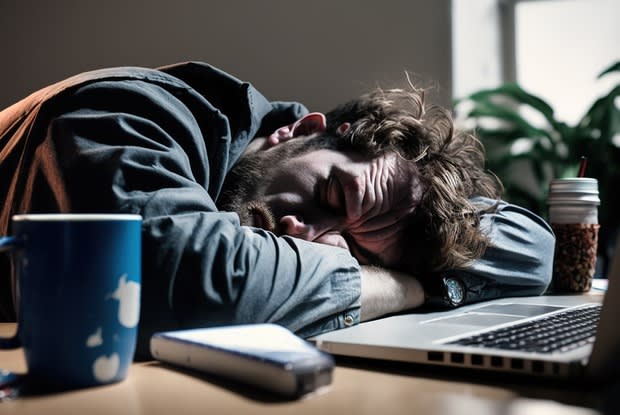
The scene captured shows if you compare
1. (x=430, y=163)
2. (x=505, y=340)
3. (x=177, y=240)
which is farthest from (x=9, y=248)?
(x=430, y=163)

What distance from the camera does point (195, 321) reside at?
625mm

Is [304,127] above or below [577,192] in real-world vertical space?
above

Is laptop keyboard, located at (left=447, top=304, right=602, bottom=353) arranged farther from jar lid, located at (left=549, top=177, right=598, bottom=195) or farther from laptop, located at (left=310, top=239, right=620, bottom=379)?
jar lid, located at (left=549, top=177, right=598, bottom=195)

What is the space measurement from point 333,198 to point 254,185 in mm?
134

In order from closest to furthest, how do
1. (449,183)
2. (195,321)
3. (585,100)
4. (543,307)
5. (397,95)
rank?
(195,321) < (543,307) < (449,183) < (397,95) < (585,100)

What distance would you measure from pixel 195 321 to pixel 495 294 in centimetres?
59

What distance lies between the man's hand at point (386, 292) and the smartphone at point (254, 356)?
0.25 metres

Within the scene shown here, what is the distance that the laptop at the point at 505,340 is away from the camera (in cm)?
49

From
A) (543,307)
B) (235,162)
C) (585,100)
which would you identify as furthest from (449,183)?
(585,100)

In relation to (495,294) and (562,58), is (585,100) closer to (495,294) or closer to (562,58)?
(562,58)

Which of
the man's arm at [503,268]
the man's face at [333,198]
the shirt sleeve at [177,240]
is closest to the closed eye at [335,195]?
the man's face at [333,198]

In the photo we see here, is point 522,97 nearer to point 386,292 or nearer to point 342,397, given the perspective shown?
point 386,292

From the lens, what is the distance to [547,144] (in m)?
1.88

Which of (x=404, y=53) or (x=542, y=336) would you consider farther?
(x=404, y=53)
